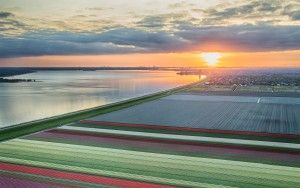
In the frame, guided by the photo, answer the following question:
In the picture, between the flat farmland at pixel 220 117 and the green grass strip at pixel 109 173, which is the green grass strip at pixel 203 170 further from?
the flat farmland at pixel 220 117

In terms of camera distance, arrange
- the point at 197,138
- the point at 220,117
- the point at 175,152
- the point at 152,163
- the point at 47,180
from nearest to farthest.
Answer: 1. the point at 47,180
2. the point at 152,163
3. the point at 175,152
4. the point at 197,138
5. the point at 220,117

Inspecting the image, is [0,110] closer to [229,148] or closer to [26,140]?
[26,140]

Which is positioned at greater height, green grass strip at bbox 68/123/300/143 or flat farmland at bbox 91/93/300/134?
flat farmland at bbox 91/93/300/134

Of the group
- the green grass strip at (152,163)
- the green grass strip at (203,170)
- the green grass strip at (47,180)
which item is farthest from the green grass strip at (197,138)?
the green grass strip at (47,180)

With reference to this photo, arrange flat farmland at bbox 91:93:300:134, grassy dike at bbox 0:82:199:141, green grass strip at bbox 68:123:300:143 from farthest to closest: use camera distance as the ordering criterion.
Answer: flat farmland at bbox 91:93:300:134, grassy dike at bbox 0:82:199:141, green grass strip at bbox 68:123:300:143

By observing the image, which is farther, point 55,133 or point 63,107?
point 63,107

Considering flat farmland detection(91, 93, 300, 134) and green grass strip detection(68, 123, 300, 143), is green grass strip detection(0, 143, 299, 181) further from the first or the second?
flat farmland detection(91, 93, 300, 134)

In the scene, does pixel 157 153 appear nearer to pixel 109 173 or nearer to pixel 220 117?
pixel 109 173

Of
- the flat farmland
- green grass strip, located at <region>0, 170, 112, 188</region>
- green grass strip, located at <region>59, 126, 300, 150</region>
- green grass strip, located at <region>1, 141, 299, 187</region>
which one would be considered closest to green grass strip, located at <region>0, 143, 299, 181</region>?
green grass strip, located at <region>1, 141, 299, 187</region>

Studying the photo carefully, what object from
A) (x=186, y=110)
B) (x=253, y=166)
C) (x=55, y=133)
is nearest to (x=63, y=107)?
(x=186, y=110)

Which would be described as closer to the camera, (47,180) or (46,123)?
(47,180)

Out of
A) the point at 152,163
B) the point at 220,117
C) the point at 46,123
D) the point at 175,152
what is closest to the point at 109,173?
the point at 152,163
